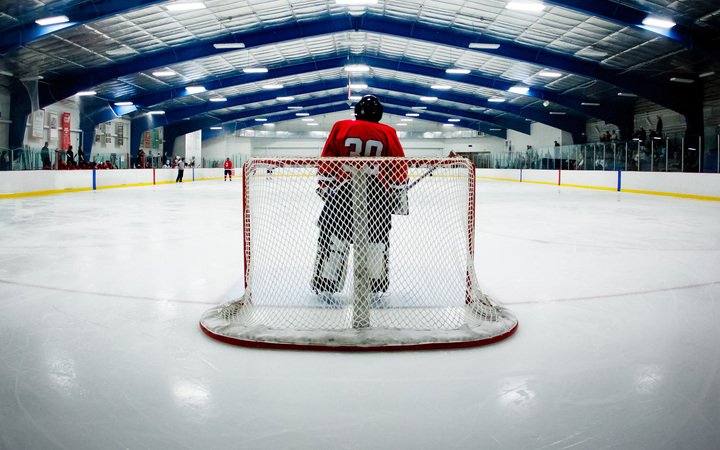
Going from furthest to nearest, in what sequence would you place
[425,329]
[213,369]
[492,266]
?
[492,266] < [425,329] < [213,369]

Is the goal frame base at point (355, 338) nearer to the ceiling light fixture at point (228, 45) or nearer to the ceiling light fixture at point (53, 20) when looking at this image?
the ceiling light fixture at point (53, 20)

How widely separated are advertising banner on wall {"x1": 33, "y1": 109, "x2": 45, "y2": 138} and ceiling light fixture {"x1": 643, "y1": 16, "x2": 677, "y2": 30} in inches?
925

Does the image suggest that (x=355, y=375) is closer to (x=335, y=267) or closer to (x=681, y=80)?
(x=335, y=267)

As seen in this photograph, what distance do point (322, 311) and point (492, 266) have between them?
7.82ft

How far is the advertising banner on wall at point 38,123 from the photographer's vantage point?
22.8m

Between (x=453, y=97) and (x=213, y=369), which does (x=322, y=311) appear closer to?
(x=213, y=369)

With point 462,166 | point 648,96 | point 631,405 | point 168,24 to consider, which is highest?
point 168,24

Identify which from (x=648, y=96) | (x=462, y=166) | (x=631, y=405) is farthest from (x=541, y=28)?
(x=631, y=405)

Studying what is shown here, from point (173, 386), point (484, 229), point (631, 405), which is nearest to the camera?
point (631, 405)

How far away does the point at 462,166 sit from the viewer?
3.49 m

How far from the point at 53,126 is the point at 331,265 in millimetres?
26295

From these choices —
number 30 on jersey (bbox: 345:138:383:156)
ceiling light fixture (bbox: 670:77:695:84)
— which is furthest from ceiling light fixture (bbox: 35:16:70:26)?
ceiling light fixture (bbox: 670:77:695:84)

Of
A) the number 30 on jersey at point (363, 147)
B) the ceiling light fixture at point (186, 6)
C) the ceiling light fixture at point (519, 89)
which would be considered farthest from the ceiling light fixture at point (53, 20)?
the ceiling light fixture at point (519, 89)

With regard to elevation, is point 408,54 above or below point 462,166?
above
